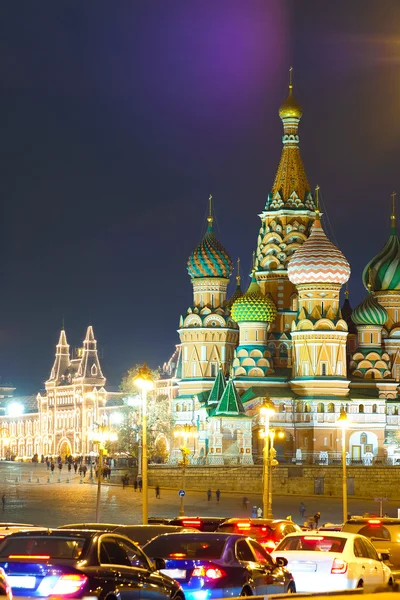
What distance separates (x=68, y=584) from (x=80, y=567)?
0.86 ft

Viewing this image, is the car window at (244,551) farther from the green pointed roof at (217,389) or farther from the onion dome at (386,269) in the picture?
the onion dome at (386,269)

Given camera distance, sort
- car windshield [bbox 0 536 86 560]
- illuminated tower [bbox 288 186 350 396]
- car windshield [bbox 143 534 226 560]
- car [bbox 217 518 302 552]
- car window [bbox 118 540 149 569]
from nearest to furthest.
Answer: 1. car windshield [bbox 0 536 86 560]
2. car window [bbox 118 540 149 569]
3. car windshield [bbox 143 534 226 560]
4. car [bbox 217 518 302 552]
5. illuminated tower [bbox 288 186 350 396]

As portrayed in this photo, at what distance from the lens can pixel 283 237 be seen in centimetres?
8981

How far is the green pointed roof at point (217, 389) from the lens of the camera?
3314 inches

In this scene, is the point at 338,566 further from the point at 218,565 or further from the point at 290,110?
the point at 290,110

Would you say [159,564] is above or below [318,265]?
below

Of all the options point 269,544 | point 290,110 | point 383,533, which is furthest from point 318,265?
point 269,544

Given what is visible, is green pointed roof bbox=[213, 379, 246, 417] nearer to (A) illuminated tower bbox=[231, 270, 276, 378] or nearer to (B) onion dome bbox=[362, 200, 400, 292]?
(A) illuminated tower bbox=[231, 270, 276, 378]

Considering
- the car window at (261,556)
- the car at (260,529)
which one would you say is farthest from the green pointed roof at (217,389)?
the car window at (261,556)

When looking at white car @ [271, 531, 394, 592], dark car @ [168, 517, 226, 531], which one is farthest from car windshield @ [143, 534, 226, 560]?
dark car @ [168, 517, 226, 531]

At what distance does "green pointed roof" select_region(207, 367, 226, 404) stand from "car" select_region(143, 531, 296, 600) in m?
66.6

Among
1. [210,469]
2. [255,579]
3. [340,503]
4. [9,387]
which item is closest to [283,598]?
[255,579]

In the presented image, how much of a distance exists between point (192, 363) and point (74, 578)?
249ft

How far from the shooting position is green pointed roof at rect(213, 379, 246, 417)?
8069 centimetres
